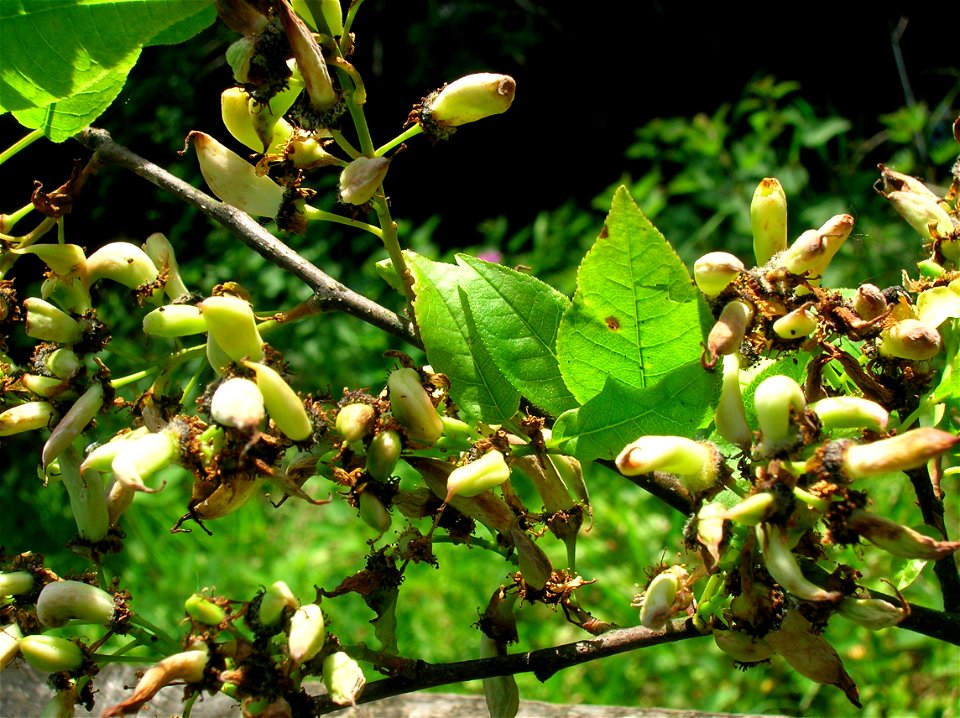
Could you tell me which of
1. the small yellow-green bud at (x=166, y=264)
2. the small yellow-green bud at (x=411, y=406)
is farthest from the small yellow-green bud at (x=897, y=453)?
the small yellow-green bud at (x=166, y=264)

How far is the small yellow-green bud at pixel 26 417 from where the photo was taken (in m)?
0.56

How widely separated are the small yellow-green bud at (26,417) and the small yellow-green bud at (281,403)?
160mm

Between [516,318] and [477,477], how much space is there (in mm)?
94

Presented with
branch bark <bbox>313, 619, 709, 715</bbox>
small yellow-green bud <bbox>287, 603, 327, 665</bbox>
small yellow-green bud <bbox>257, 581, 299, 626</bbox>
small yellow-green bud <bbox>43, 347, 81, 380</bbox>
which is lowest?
branch bark <bbox>313, 619, 709, 715</bbox>

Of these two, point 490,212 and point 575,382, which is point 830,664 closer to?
point 575,382

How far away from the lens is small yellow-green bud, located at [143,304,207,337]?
1.88ft

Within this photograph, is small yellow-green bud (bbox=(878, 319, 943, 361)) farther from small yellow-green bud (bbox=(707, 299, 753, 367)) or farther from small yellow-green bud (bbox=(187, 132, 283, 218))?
small yellow-green bud (bbox=(187, 132, 283, 218))

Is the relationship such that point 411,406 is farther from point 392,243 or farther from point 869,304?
point 869,304

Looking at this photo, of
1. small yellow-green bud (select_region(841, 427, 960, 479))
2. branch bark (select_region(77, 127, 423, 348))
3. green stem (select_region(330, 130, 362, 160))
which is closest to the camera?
small yellow-green bud (select_region(841, 427, 960, 479))

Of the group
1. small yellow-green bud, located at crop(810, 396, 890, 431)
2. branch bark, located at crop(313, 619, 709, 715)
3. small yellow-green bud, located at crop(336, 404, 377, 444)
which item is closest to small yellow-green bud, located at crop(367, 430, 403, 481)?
small yellow-green bud, located at crop(336, 404, 377, 444)

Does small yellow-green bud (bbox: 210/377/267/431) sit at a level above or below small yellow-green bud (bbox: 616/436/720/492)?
above

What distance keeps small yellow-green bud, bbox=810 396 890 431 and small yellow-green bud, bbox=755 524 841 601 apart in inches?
2.4

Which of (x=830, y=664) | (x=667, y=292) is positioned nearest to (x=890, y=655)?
(x=830, y=664)

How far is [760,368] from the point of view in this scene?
1.81 feet
